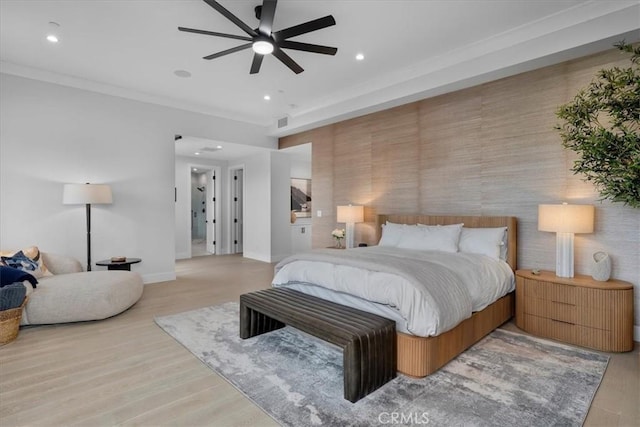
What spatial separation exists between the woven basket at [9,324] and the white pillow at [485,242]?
4.64 metres

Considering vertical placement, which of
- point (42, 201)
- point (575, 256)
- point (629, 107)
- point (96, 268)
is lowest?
point (96, 268)

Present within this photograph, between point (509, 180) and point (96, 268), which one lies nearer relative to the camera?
point (509, 180)

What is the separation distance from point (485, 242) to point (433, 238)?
1.85 ft

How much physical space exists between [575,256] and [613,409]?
5.87 ft

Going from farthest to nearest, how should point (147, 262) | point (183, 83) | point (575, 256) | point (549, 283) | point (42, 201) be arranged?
point (147, 262) < point (183, 83) < point (42, 201) < point (575, 256) < point (549, 283)

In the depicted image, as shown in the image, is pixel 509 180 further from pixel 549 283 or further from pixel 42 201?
pixel 42 201

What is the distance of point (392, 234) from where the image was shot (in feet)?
14.6

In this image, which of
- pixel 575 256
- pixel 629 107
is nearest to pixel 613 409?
pixel 575 256

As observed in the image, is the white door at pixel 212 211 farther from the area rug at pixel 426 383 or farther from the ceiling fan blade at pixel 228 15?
the ceiling fan blade at pixel 228 15

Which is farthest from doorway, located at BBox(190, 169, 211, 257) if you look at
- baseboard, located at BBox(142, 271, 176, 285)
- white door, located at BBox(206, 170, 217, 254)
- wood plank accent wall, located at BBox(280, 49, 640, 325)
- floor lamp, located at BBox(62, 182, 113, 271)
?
wood plank accent wall, located at BBox(280, 49, 640, 325)

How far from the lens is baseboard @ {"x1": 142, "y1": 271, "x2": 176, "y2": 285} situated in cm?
537

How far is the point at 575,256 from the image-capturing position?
3.41m

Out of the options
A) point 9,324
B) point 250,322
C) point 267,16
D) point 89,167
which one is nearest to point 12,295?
point 9,324

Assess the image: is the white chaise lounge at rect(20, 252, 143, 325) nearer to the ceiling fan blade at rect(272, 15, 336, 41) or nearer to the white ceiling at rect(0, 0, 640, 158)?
the white ceiling at rect(0, 0, 640, 158)
